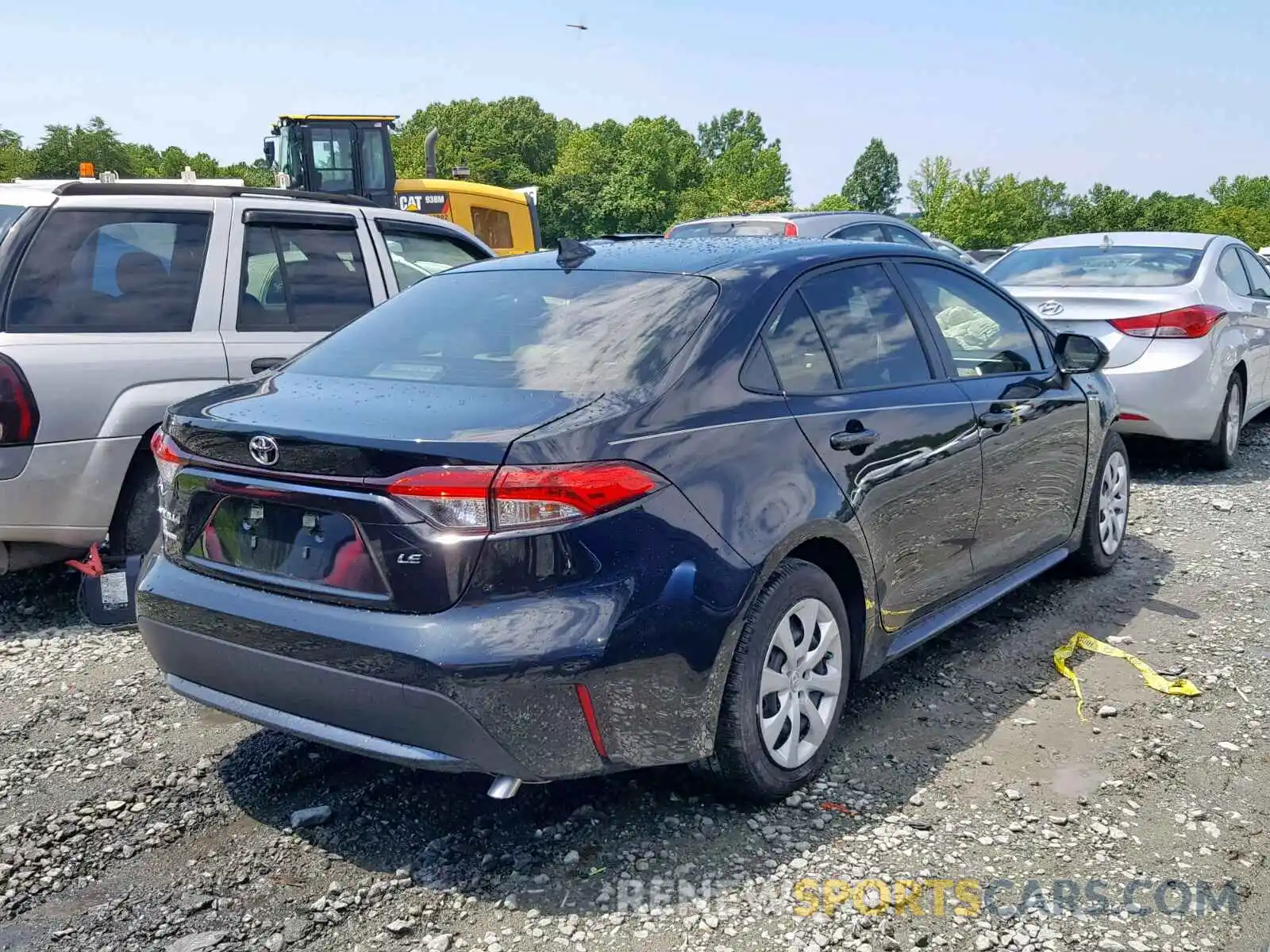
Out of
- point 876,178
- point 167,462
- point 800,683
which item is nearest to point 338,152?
point 167,462

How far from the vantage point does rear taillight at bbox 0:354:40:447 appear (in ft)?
14.8

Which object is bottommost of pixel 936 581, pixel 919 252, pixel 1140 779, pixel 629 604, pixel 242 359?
pixel 1140 779

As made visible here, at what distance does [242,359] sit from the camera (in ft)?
17.3

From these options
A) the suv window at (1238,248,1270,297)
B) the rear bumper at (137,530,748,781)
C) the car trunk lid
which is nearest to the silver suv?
the rear bumper at (137,530,748,781)

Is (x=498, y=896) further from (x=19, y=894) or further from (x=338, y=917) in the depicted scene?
(x=19, y=894)

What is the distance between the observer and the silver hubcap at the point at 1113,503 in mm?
5641

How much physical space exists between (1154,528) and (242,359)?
17.2ft

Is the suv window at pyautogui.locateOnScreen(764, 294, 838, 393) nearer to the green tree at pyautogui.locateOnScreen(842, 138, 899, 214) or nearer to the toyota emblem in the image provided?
the toyota emblem

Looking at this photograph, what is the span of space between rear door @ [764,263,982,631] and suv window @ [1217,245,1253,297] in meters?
5.29

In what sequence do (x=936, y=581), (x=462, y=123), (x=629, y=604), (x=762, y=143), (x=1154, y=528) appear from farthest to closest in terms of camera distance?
(x=762, y=143), (x=462, y=123), (x=1154, y=528), (x=936, y=581), (x=629, y=604)

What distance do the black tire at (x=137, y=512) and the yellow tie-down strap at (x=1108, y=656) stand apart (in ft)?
12.7

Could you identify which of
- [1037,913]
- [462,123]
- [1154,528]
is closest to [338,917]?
[1037,913]

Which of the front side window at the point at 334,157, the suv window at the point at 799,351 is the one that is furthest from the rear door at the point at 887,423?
the front side window at the point at 334,157

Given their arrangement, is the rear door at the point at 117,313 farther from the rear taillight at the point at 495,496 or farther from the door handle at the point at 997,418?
the door handle at the point at 997,418
